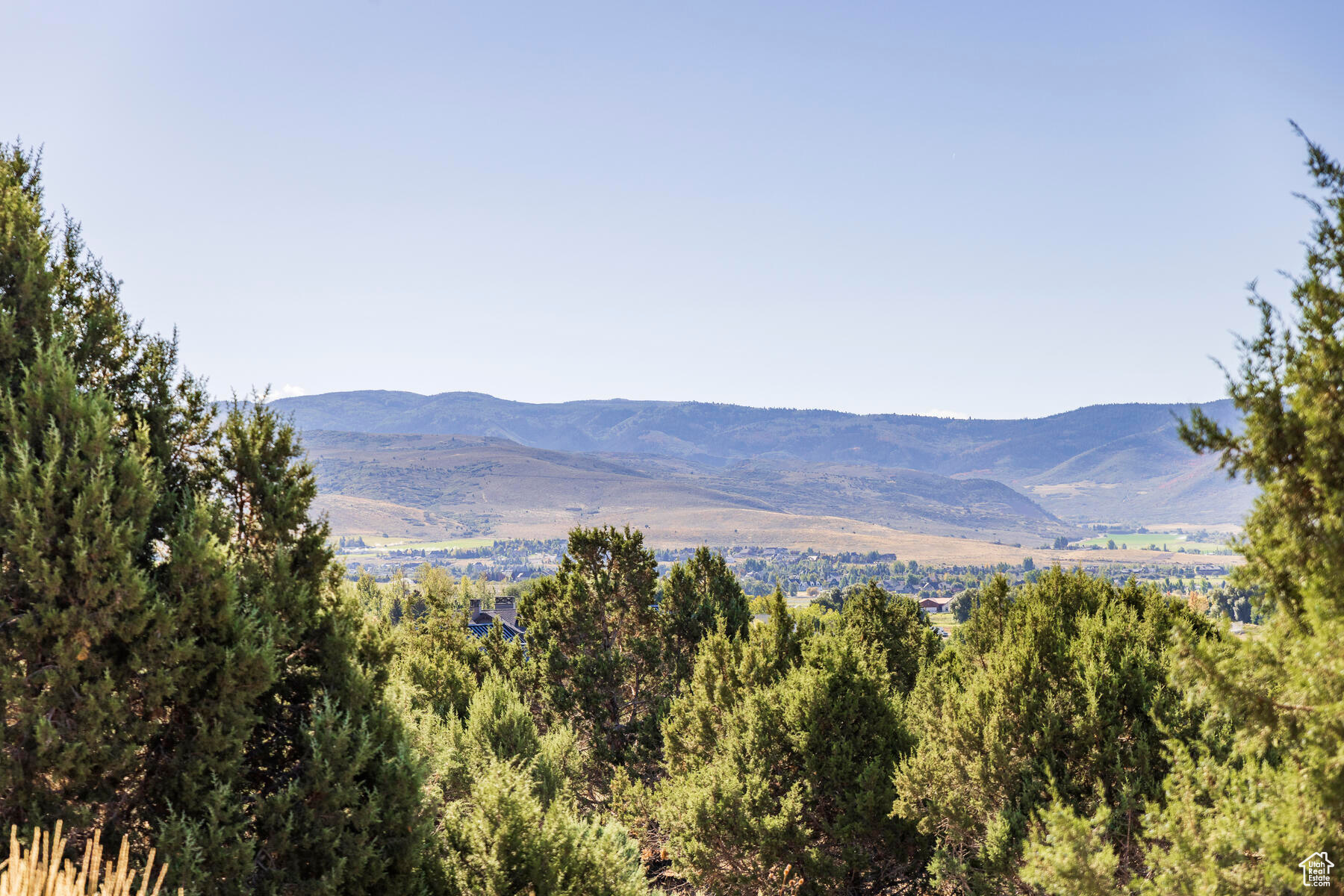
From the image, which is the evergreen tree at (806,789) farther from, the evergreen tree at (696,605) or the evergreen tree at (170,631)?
the evergreen tree at (170,631)

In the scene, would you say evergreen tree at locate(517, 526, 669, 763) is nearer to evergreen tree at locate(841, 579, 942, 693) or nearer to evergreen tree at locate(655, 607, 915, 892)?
evergreen tree at locate(655, 607, 915, 892)

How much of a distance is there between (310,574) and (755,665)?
43.5 ft

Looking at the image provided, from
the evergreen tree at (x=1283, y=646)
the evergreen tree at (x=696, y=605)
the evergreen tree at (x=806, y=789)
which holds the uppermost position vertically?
the evergreen tree at (x=1283, y=646)

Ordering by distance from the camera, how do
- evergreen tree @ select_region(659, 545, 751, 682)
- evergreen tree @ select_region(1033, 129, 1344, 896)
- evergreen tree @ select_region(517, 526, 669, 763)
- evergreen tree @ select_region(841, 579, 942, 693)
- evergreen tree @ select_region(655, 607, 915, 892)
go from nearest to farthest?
evergreen tree @ select_region(1033, 129, 1344, 896) < evergreen tree @ select_region(655, 607, 915, 892) < evergreen tree @ select_region(517, 526, 669, 763) < evergreen tree @ select_region(659, 545, 751, 682) < evergreen tree @ select_region(841, 579, 942, 693)

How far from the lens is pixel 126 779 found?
9453 mm

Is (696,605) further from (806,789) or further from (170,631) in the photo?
(170,631)

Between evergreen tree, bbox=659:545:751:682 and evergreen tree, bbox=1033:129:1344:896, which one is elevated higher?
evergreen tree, bbox=1033:129:1344:896

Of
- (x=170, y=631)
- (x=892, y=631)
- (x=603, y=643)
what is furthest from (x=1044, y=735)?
(x=603, y=643)

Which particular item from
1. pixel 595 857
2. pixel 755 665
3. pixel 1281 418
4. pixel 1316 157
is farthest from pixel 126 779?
pixel 755 665

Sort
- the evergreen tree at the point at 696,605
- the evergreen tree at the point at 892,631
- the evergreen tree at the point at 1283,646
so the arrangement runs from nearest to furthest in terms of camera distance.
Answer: the evergreen tree at the point at 1283,646 → the evergreen tree at the point at 696,605 → the evergreen tree at the point at 892,631

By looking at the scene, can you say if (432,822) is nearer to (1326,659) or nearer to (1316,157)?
(1326,659)

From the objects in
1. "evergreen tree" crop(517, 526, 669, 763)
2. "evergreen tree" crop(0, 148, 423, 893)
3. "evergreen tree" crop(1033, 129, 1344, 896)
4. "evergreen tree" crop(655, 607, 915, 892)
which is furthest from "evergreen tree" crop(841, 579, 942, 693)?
"evergreen tree" crop(1033, 129, 1344, 896)

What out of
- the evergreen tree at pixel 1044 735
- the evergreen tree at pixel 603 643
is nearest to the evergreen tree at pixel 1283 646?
the evergreen tree at pixel 1044 735

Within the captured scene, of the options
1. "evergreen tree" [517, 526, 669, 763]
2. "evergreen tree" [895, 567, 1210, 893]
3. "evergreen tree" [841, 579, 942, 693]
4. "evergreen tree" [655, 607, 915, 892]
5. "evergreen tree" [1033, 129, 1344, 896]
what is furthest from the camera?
"evergreen tree" [841, 579, 942, 693]
